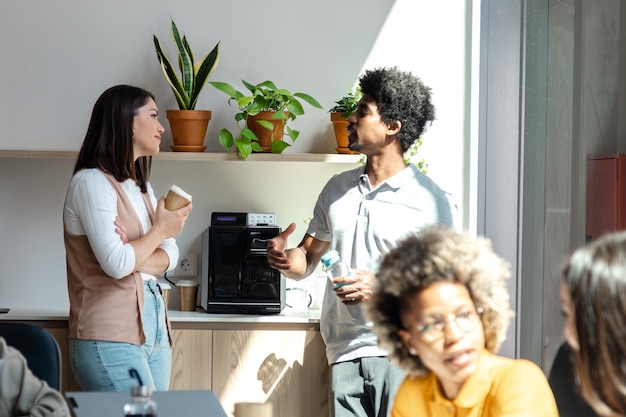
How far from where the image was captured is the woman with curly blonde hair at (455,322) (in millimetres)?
1744

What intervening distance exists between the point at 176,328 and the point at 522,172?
5.25 ft

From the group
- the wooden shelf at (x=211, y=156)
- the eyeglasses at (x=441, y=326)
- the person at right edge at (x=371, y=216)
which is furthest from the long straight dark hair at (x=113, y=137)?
→ the eyeglasses at (x=441, y=326)

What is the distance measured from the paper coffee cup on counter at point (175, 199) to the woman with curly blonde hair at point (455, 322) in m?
1.40

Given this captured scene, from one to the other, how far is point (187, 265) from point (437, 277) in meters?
2.62

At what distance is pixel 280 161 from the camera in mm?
4055

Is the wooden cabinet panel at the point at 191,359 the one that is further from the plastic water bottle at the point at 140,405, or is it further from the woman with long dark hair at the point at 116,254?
the plastic water bottle at the point at 140,405

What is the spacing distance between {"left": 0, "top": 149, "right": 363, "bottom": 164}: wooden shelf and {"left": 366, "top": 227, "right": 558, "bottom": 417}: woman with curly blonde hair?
7.21 ft

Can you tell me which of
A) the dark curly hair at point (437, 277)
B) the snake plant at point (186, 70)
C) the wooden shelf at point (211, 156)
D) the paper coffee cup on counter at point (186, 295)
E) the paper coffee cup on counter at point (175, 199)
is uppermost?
the snake plant at point (186, 70)

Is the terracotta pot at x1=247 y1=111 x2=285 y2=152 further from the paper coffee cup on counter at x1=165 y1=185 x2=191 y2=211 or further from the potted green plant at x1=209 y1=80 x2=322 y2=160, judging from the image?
the paper coffee cup on counter at x1=165 y1=185 x2=191 y2=211

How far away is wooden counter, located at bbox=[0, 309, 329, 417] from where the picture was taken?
3816mm

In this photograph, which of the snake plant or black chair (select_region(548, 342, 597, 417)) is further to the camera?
the snake plant

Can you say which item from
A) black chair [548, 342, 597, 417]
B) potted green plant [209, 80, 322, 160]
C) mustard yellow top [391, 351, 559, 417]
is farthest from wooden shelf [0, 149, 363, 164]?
mustard yellow top [391, 351, 559, 417]

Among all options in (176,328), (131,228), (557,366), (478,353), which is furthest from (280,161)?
(478,353)

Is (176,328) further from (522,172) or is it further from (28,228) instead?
(522,172)
